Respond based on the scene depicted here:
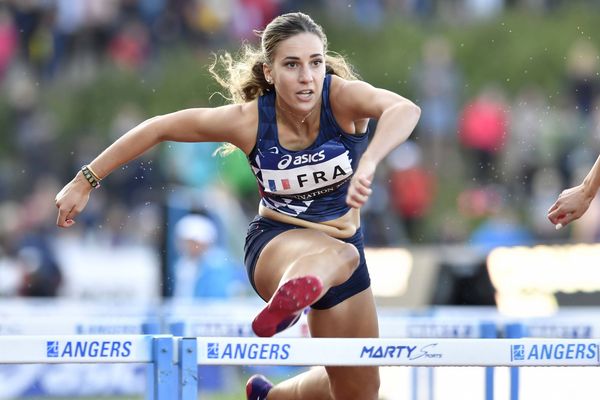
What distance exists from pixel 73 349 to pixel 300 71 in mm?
1760

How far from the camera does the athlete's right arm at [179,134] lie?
264 inches

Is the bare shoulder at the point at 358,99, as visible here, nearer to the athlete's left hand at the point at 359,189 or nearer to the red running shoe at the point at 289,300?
the athlete's left hand at the point at 359,189

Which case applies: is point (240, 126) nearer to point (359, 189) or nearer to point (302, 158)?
point (302, 158)

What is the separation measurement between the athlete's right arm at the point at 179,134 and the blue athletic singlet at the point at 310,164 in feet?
0.23

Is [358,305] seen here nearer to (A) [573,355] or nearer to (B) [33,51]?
(A) [573,355]

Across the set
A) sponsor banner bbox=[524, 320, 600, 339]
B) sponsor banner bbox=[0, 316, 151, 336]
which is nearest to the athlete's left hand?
sponsor banner bbox=[524, 320, 600, 339]

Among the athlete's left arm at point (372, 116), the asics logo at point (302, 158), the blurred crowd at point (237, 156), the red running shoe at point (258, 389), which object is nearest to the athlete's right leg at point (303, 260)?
the asics logo at point (302, 158)

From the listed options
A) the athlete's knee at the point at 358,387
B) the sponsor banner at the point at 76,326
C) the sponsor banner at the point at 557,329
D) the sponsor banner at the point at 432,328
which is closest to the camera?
the athlete's knee at the point at 358,387

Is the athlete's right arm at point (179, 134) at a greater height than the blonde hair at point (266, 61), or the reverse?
the blonde hair at point (266, 61)

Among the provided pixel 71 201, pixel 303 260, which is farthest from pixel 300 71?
pixel 71 201

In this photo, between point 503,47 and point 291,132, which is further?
point 503,47

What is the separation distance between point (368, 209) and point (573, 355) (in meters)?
10.7

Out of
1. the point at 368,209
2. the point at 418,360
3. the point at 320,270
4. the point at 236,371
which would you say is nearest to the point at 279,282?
the point at 320,270

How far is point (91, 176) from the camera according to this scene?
6812 millimetres
